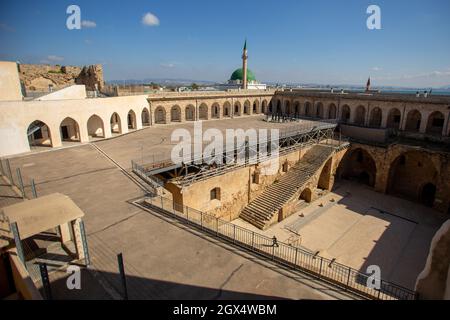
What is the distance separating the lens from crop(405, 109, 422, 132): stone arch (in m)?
27.5

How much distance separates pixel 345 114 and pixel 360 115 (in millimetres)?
1808

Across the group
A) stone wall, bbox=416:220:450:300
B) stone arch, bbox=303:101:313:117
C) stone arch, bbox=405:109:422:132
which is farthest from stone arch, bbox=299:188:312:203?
stone wall, bbox=416:220:450:300

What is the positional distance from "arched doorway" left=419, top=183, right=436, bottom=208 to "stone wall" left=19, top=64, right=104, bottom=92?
37.0m

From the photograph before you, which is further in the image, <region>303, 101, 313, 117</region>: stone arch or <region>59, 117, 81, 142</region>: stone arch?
<region>303, 101, 313, 117</region>: stone arch

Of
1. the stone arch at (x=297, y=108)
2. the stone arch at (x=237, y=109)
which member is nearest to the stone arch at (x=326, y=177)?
the stone arch at (x=297, y=108)

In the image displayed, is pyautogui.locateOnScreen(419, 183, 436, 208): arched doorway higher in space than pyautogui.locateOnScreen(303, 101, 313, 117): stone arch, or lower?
lower

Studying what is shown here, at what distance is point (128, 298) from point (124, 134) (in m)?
20.9

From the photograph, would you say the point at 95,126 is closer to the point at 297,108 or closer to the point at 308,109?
the point at 297,108

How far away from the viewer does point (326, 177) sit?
26.0 metres

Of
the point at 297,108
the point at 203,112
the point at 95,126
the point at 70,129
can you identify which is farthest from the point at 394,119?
the point at 70,129

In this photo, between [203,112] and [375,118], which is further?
[203,112]

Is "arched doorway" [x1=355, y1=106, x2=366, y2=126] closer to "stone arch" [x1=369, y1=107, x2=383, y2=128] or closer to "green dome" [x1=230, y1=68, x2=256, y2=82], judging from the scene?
"stone arch" [x1=369, y1=107, x2=383, y2=128]

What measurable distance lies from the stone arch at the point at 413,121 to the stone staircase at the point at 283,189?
968 centimetres

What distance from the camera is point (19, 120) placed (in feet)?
60.3
